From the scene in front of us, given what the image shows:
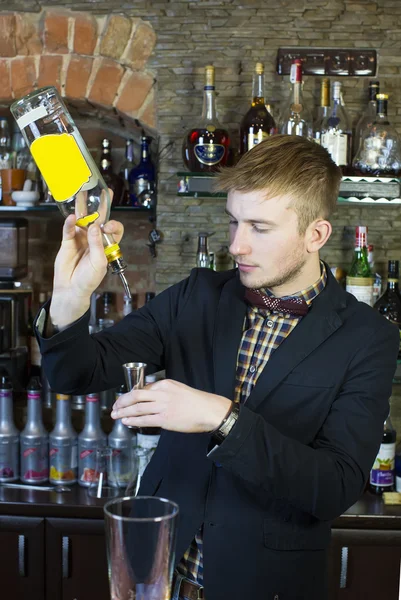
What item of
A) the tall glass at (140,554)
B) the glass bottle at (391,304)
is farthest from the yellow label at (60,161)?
the glass bottle at (391,304)

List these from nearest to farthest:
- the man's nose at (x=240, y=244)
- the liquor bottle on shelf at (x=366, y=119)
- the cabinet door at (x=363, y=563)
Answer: the man's nose at (x=240, y=244), the cabinet door at (x=363, y=563), the liquor bottle on shelf at (x=366, y=119)

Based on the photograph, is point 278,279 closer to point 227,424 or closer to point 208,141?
point 227,424

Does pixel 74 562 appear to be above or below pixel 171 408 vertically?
below

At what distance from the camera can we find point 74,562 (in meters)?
2.42

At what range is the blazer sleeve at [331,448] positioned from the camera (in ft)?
4.01

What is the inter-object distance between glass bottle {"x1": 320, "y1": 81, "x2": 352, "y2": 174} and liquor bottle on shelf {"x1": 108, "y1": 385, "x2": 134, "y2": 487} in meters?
1.04

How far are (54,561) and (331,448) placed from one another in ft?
4.48

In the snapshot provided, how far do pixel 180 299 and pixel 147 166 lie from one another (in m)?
1.16

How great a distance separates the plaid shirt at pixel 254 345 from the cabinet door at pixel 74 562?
941 millimetres

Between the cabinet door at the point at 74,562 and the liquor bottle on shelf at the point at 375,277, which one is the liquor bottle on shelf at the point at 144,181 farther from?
the cabinet door at the point at 74,562

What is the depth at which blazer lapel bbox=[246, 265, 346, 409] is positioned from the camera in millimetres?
1482

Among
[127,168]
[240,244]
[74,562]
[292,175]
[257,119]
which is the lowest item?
[74,562]

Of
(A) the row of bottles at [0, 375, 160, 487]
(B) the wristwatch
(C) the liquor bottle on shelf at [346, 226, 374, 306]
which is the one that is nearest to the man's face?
(B) the wristwatch

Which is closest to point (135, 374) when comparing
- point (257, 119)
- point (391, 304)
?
point (257, 119)
